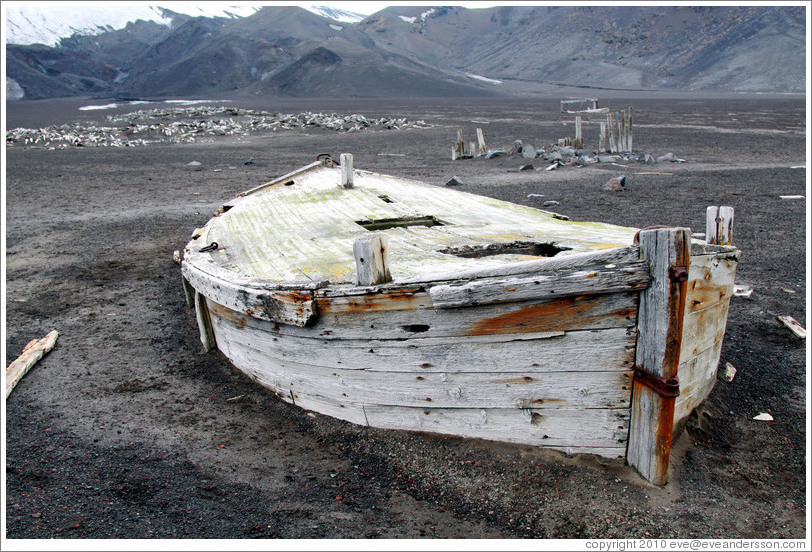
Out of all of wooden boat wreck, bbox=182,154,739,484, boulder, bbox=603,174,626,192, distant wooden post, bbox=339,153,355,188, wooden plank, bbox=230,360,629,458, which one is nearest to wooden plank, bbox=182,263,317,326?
wooden boat wreck, bbox=182,154,739,484

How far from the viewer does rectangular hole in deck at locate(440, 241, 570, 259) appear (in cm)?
494

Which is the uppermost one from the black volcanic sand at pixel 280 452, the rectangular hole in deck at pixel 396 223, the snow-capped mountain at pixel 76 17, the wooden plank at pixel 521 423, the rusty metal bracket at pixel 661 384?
the snow-capped mountain at pixel 76 17

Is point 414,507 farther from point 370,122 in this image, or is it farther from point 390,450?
point 370,122

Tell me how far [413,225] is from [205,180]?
11.9m

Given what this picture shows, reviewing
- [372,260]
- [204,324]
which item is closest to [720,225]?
[372,260]

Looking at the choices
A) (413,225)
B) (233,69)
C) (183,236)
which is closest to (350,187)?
(413,225)

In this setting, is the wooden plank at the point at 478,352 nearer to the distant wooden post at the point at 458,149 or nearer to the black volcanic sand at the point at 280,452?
the black volcanic sand at the point at 280,452

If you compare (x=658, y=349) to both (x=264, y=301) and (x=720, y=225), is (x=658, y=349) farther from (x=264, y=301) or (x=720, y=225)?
(x=264, y=301)

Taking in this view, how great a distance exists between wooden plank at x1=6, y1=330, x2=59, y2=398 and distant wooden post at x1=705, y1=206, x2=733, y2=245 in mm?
5483

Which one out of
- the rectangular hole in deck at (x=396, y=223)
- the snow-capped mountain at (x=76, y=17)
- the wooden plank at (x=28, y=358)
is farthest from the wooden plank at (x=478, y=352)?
the snow-capped mountain at (x=76, y=17)

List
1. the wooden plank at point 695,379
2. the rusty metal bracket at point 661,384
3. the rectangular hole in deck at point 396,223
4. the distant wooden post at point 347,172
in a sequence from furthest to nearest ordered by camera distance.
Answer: the distant wooden post at point 347,172, the rectangular hole in deck at point 396,223, the wooden plank at point 695,379, the rusty metal bracket at point 661,384

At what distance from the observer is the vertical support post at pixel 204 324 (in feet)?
18.4

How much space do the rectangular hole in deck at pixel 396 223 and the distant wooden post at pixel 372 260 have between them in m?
2.28

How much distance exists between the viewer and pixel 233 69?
8188cm
